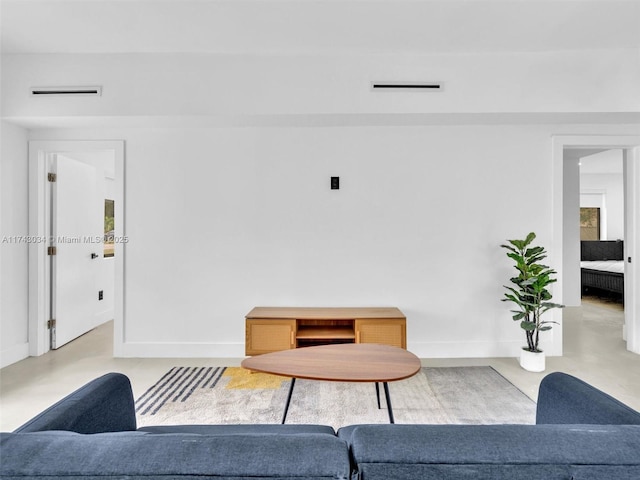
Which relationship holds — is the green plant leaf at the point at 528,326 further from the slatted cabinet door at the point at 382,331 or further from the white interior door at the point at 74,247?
the white interior door at the point at 74,247

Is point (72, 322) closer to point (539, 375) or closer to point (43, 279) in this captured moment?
point (43, 279)

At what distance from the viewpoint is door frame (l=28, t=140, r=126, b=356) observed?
363 centimetres

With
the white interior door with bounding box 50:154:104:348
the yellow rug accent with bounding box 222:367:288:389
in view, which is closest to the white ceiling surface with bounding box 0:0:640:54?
the white interior door with bounding box 50:154:104:348

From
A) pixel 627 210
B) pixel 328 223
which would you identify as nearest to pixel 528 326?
pixel 627 210

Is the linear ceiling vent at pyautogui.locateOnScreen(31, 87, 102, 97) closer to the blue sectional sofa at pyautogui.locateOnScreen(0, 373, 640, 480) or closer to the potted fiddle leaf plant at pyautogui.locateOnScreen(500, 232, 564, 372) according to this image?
the blue sectional sofa at pyautogui.locateOnScreen(0, 373, 640, 480)

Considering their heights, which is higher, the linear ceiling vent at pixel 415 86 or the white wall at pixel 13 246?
the linear ceiling vent at pixel 415 86

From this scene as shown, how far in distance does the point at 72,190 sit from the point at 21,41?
157cm

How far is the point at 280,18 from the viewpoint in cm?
272

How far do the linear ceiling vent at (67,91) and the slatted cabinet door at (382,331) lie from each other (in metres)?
3.25

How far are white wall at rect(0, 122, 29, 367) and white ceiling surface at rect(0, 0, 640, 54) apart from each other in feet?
3.02

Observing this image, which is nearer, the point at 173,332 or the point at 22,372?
Result: the point at 22,372

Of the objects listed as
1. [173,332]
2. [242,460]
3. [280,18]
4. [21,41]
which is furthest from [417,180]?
[21,41]

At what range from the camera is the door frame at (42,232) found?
3635 millimetres

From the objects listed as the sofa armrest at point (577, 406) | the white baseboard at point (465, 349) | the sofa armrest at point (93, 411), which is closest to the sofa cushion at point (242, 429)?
the sofa armrest at point (93, 411)
